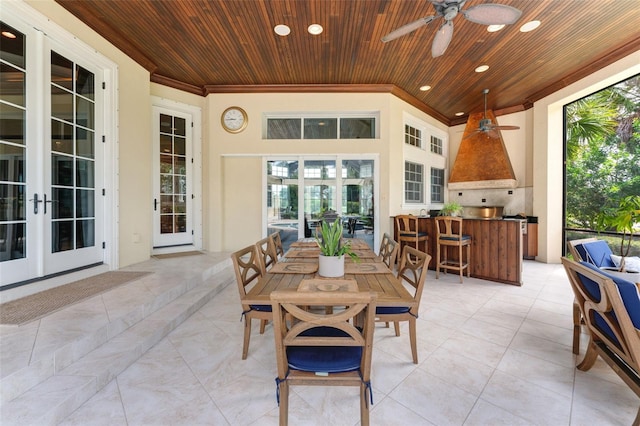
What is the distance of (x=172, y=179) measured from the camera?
491cm

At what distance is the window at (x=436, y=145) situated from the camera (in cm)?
664

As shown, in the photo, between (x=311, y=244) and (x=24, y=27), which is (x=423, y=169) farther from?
(x=24, y=27)

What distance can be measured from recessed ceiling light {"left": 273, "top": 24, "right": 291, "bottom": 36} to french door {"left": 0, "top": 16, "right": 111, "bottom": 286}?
7.96 feet

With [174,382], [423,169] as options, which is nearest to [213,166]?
[174,382]

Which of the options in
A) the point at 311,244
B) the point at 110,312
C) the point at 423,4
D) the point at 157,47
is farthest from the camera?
the point at 157,47

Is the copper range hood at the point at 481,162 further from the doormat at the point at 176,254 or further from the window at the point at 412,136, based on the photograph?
the doormat at the point at 176,254

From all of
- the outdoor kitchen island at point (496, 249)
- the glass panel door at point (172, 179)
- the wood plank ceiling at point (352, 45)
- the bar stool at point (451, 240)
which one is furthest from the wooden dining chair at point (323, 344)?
the glass panel door at point (172, 179)

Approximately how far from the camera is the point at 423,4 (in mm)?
2928

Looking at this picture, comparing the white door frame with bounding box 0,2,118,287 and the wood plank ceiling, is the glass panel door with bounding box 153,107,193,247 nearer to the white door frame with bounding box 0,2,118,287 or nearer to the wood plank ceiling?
the wood plank ceiling

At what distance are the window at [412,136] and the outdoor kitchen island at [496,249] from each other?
2326 mm

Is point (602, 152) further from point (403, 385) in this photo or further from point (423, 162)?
point (403, 385)

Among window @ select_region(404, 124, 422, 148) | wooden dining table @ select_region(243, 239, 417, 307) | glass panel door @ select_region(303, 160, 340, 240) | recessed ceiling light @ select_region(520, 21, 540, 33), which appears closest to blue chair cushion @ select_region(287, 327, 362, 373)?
wooden dining table @ select_region(243, 239, 417, 307)

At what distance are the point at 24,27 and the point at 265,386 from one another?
13.4 feet

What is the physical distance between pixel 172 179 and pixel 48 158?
80.8 inches
